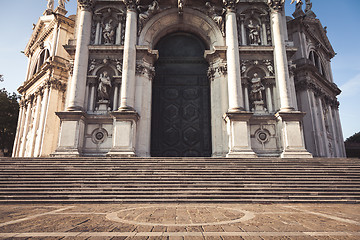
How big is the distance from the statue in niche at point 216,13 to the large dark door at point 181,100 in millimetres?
1827

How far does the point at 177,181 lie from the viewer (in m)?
8.32

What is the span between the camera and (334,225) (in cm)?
368

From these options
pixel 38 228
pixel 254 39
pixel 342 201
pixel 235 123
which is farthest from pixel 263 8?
pixel 38 228

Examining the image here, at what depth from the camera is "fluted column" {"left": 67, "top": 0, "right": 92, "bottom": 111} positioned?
13.7 meters

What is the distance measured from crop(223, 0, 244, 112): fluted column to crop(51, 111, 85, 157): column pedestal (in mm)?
8225

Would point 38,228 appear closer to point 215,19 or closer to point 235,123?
point 235,123

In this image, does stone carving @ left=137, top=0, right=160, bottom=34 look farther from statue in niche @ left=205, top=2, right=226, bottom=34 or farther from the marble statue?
statue in niche @ left=205, top=2, right=226, bottom=34

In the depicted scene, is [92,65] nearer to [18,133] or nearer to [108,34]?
[108,34]

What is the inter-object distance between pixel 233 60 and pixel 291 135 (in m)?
5.35

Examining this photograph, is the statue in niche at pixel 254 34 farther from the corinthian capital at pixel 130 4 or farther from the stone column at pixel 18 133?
the stone column at pixel 18 133

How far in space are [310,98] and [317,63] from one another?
6036mm

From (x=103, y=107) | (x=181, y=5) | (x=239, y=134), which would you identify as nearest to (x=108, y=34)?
(x=103, y=107)

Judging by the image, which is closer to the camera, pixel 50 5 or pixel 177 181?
pixel 177 181

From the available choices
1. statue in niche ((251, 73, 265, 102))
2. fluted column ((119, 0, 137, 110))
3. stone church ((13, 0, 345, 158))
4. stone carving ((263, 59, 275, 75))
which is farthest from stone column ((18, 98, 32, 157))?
stone carving ((263, 59, 275, 75))
